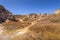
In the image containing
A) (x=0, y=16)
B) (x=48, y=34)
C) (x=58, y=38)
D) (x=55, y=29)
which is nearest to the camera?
(x=58, y=38)

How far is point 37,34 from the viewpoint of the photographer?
14.5 meters

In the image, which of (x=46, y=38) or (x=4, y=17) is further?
(x=4, y=17)

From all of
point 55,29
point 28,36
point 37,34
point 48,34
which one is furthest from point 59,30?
point 28,36

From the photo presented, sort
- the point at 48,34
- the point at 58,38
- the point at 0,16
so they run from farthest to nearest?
the point at 0,16 < the point at 48,34 < the point at 58,38

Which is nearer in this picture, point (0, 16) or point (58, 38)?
point (58, 38)

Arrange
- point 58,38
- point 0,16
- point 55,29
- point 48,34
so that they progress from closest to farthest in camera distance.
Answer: point 58,38 < point 48,34 < point 55,29 < point 0,16

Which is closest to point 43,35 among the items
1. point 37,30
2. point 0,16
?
point 37,30

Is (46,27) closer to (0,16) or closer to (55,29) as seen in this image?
(55,29)

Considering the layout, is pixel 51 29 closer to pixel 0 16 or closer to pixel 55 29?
pixel 55 29

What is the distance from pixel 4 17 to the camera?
4425 cm

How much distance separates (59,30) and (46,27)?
5.72 ft

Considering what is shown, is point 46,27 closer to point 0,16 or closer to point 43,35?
point 43,35

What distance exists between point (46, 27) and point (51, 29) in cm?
75

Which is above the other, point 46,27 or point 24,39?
point 46,27
